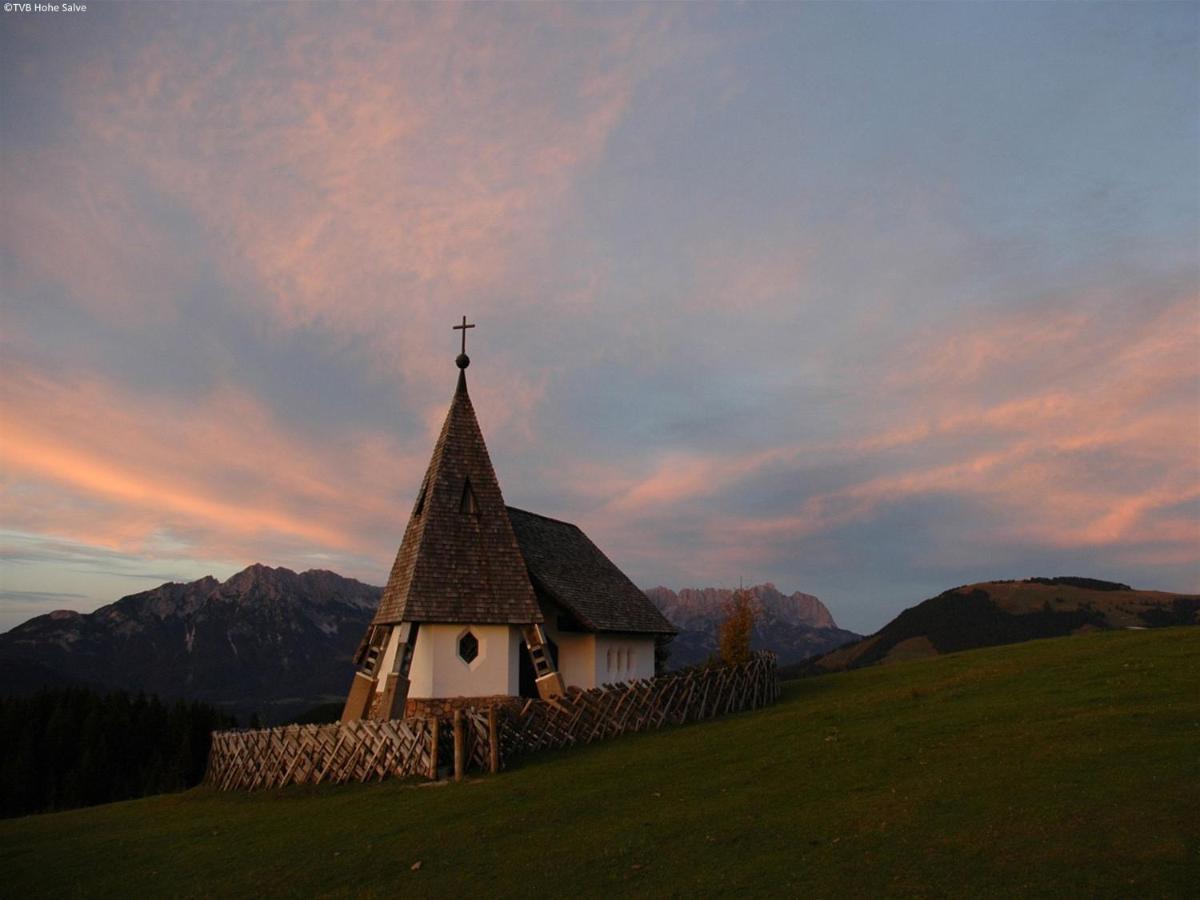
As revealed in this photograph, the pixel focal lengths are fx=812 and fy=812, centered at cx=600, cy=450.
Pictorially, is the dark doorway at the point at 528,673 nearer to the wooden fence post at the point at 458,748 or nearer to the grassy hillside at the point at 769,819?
the grassy hillside at the point at 769,819

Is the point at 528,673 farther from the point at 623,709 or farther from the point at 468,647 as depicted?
the point at 623,709

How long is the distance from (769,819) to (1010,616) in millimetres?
122941

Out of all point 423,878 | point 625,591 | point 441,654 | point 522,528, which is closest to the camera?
point 423,878

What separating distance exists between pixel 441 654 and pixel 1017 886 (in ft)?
71.0

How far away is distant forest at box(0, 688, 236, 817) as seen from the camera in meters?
62.4

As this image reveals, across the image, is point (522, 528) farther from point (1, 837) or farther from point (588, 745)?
point (1, 837)

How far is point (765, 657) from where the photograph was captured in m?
35.5

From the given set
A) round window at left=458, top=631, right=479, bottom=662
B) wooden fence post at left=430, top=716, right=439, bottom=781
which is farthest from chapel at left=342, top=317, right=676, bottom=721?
wooden fence post at left=430, top=716, right=439, bottom=781

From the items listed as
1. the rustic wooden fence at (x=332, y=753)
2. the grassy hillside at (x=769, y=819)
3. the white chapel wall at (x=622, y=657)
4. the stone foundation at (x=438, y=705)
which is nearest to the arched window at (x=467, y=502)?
the stone foundation at (x=438, y=705)

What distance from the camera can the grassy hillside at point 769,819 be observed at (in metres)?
11.7

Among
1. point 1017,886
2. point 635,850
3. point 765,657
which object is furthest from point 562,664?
point 1017,886

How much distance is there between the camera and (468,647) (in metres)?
29.7

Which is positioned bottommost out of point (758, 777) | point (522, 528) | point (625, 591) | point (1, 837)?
point (1, 837)

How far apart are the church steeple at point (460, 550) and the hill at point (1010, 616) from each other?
83605 mm
